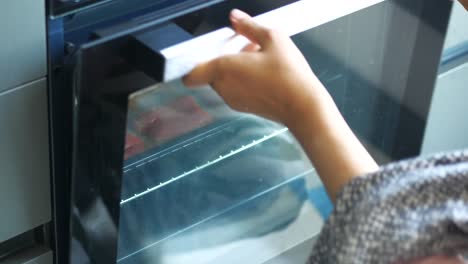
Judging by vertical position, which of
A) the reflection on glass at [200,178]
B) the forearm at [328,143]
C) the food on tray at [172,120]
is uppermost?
the forearm at [328,143]

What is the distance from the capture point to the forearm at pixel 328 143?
661mm

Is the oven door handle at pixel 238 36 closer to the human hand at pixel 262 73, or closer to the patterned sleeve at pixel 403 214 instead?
the human hand at pixel 262 73

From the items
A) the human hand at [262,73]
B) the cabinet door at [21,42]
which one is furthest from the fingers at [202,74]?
the cabinet door at [21,42]

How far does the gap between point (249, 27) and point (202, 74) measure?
53mm

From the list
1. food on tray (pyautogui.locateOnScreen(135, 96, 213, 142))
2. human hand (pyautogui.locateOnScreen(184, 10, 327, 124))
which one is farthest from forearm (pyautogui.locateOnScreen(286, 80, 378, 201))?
food on tray (pyautogui.locateOnScreen(135, 96, 213, 142))

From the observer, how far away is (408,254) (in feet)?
1.91

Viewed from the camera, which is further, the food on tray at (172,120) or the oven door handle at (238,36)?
the food on tray at (172,120)

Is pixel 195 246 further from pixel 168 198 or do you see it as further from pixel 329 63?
pixel 329 63

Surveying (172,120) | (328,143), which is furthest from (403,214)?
(172,120)

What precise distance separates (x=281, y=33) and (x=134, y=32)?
13 centimetres

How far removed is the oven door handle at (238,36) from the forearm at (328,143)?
0.06 meters

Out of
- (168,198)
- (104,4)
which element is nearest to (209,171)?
(168,198)

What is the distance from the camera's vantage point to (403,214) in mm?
582

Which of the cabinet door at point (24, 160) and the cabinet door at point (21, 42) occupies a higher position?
the cabinet door at point (21, 42)
